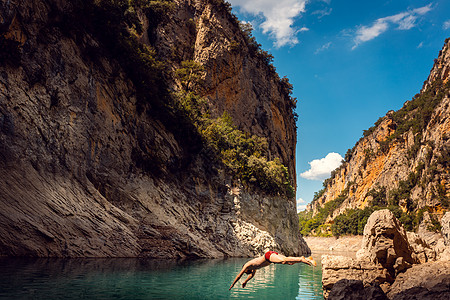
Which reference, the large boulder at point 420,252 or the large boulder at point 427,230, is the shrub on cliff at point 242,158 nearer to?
the large boulder at point 420,252

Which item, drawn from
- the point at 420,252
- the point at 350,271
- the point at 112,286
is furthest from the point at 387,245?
the point at 112,286

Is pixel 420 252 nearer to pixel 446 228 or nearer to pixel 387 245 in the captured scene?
pixel 446 228

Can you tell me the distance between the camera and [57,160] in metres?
15.1

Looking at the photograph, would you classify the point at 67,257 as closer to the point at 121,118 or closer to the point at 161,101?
the point at 121,118

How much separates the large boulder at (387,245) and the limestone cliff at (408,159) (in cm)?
4508

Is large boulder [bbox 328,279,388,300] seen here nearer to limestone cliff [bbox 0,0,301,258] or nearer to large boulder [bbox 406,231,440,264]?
large boulder [bbox 406,231,440,264]

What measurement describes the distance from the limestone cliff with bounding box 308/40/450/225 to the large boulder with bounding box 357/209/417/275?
45.1 meters

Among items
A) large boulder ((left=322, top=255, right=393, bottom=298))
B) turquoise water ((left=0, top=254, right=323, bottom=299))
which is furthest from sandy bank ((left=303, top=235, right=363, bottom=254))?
large boulder ((left=322, top=255, right=393, bottom=298))

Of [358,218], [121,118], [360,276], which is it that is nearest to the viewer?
[360,276]

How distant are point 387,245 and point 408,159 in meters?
69.7

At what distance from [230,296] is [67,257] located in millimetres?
8398

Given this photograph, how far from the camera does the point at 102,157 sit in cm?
1816

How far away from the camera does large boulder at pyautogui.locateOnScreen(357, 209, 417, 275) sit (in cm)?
828

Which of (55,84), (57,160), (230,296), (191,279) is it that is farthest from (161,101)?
(230,296)
